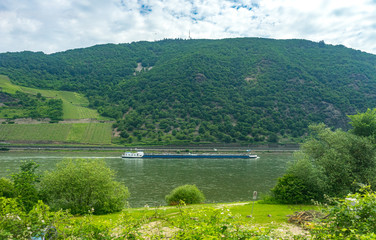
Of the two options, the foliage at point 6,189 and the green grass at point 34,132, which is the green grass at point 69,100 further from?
the foliage at point 6,189

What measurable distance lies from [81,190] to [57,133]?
7842cm

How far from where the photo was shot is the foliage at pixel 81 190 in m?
17.1

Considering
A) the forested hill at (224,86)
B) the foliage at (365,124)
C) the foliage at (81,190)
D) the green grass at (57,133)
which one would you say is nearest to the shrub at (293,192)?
the foliage at (365,124)

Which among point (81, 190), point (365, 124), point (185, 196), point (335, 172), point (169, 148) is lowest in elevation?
point (169, 148)

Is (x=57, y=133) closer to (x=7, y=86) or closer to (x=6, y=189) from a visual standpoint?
(x=7, y=86)

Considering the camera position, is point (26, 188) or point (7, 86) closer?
point (26, 188)

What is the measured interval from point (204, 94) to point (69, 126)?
71.3 metres

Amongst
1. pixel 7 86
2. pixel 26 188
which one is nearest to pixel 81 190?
pixel 26 188

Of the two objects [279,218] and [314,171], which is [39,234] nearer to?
[279,218]

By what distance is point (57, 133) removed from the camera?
85.2 meters

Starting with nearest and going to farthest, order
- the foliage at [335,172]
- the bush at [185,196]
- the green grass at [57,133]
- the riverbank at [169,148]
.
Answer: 1. the foliage at [335,172]
2. the bush at [185,196]
3. the riverbank at [169,148]
4. the green grass at [57,133]

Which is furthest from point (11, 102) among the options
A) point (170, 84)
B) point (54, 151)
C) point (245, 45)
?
point (245, 45)

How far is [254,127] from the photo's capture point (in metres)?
107

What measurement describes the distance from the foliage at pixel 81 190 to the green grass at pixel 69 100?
93615 millimetres
